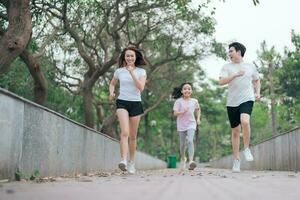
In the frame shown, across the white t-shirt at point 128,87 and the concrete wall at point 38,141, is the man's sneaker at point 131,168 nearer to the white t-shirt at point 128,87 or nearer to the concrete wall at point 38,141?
the concrete wall at point 38,141

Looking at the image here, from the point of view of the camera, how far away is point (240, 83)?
8156mm

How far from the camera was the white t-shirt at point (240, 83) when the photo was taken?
813cm

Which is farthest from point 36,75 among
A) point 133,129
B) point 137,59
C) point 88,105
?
point 133,129

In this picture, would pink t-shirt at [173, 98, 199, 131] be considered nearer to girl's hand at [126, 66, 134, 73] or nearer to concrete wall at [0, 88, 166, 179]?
concrete wall at [0, 88, 166, 179]

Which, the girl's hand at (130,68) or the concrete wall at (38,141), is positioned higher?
the girl's hand at (130,68)

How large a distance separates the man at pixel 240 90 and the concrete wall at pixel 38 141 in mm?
2490

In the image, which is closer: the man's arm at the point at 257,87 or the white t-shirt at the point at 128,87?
the white t-shirt at the point at 128,87

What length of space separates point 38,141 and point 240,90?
3.37 meters

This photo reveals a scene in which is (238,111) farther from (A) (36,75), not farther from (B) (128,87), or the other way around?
(A) (36,75)

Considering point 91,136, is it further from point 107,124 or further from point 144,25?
point 144,25

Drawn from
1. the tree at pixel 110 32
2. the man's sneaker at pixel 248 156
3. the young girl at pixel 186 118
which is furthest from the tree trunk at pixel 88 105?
the man's sneaker at pixel 248 156

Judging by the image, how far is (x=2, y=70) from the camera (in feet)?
29.5

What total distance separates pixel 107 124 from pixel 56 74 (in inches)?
149

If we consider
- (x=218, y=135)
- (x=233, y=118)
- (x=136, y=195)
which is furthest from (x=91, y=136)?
(x=218, y=135)
